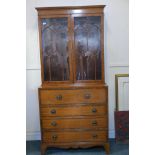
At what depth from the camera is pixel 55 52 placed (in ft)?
9.10

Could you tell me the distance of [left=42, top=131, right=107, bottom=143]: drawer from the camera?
271cm

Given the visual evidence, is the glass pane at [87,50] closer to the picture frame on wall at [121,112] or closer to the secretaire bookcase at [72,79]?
the secretaire bookcase at [72,79]

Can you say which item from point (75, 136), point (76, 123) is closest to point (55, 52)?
point (76, 123)

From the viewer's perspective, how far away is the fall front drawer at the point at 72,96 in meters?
2.65

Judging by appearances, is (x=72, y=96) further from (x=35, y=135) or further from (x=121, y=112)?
(x=35, y=135)

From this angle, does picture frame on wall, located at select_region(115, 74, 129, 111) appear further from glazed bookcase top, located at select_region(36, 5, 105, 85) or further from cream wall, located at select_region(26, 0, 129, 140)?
glazed bookcase top, located at select_region(36, 5, 105, 85)

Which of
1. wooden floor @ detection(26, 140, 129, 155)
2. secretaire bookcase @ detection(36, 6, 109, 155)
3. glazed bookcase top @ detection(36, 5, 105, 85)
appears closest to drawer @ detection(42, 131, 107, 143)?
secretaire bookcase @ detection(36, 6, 109, 155)

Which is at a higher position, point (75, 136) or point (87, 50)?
point (87, 50)

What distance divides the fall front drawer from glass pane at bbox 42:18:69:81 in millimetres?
208

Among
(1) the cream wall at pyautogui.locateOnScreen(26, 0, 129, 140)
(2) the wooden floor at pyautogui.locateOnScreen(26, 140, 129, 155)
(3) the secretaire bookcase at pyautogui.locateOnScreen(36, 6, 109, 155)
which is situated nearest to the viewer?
(3) the secretaire bookcase at pyautogui.locateOnScreen(36, 6, 109, 155)

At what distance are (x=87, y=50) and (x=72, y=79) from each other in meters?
0.42

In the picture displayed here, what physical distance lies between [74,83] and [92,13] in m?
0.90
